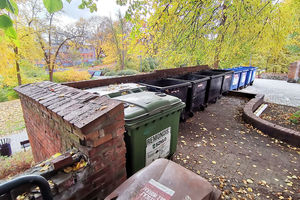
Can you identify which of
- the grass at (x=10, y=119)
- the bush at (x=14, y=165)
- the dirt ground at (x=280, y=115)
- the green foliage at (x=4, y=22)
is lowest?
the grass at (x=10, y=119)

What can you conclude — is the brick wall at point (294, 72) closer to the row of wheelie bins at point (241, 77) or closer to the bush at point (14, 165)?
the row of wheelie bins at point (241, 77)

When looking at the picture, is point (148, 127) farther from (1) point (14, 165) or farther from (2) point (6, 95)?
(2) point (6, 95)

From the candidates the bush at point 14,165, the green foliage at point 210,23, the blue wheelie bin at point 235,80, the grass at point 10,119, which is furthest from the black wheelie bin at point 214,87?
→ the grass at point 10,119

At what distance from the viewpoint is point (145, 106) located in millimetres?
2279

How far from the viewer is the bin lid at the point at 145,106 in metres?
2.14

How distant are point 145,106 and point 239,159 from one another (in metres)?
2.55

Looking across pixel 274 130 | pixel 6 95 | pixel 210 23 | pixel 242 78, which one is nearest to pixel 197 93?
pixel 274 130

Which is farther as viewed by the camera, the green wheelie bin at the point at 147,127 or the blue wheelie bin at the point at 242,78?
the blue wheelie bin at the point at 242,78

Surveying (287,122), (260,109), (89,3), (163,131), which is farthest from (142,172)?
(260,109)

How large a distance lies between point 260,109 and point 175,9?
4.92 m

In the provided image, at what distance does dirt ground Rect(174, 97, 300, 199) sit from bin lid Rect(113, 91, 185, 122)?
1414 millimetres

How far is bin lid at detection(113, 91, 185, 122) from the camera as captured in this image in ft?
7.04

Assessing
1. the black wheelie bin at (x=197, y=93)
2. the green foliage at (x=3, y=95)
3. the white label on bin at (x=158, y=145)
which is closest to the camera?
the white label on bin at (x=158, y=145)

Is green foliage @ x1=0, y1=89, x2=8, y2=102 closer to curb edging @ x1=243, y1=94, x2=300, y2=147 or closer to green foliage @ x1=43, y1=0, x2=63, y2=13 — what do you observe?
green foliage @ x1=43, y1=0, x2=63, y2=13
